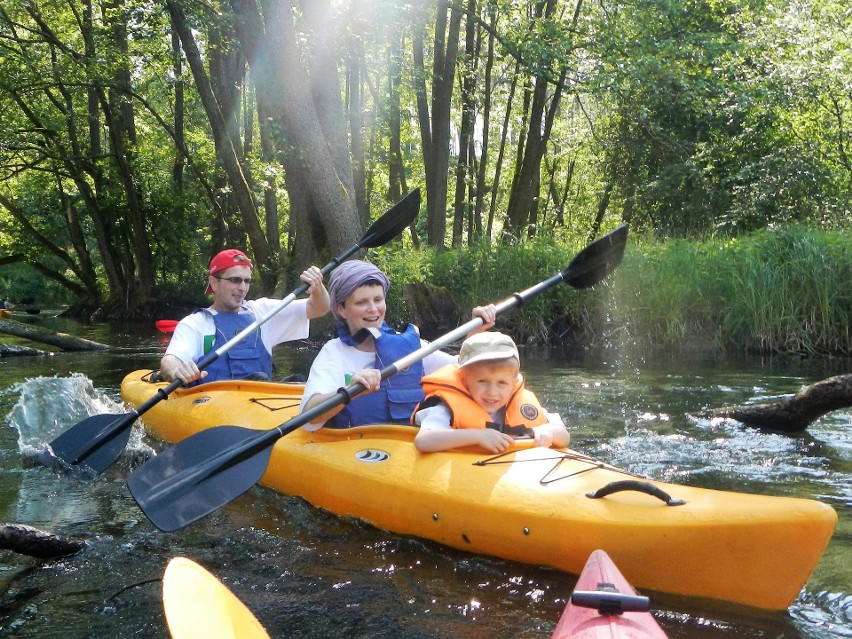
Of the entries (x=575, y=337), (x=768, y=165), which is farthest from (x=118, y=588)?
(x=768, y=165)

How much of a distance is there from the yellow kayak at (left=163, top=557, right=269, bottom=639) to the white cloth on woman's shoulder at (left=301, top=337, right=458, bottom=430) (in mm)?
1620

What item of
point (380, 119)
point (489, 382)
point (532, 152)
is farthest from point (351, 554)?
point (380, 119)

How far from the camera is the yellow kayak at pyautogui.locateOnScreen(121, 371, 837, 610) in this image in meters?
2.49

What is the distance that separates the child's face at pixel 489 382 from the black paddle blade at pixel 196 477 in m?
0.84

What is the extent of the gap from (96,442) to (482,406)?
6.95 feet

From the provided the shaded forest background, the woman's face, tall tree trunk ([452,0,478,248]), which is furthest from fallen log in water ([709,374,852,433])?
tall tree trunk ([452,0,478,248])

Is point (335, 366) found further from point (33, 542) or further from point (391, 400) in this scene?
point (33, 542)

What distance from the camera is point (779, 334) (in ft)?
27.5

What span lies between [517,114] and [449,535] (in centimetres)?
1694

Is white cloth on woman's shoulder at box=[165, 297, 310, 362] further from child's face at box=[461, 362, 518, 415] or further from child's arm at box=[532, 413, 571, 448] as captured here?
child's arm at box=[532, 413, 571, 448]

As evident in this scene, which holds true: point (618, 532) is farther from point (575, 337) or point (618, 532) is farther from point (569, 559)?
point (575, 337)

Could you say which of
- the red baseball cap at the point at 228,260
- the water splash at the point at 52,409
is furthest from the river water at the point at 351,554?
the red baseball cap at the point at 228,260

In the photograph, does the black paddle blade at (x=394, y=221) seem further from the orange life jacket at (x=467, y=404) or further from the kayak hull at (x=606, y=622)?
the kayak hull at (x=606, y=622)

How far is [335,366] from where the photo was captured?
12.5 ft
